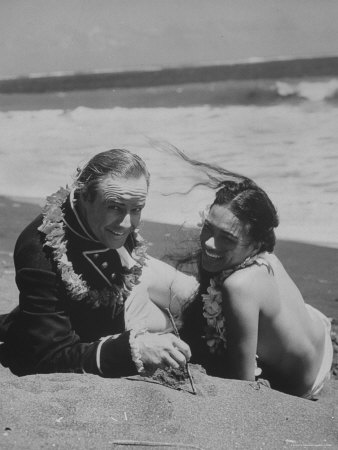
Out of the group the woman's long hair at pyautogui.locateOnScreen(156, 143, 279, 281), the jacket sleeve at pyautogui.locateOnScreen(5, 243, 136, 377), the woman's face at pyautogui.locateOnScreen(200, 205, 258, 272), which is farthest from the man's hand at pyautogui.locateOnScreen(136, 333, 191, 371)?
the woman's long hair at pyautogui.locateOnScreen(156, 143, 279, 281)

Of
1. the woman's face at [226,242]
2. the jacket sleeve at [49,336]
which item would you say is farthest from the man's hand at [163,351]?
the woman's face at [226,242]

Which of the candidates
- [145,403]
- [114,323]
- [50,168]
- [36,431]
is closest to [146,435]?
[145,403]

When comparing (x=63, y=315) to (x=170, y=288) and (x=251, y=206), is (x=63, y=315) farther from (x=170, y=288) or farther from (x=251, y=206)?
(x=251, y=206)

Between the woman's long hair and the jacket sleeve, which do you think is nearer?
the jacket sleeve

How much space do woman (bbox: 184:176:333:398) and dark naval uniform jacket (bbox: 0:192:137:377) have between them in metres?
0.48

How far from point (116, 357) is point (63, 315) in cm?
34

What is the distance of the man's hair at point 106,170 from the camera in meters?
2.95

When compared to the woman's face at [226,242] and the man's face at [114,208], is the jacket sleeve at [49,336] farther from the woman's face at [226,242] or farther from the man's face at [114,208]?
the woman's face at [226,242]

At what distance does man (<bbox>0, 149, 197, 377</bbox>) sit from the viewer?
9.42 ft

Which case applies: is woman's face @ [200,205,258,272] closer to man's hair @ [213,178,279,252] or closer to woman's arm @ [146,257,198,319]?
man's hair @ [213,178,279,252]

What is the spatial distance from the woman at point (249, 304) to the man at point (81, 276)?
398 mm

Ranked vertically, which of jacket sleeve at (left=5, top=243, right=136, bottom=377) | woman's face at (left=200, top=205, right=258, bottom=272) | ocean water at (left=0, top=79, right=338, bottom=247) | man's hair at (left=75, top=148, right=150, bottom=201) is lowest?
ocean water at (left=0, top=79, right=338, bottom=247)

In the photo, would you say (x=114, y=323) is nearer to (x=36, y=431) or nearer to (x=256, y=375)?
(x=256, y=375)

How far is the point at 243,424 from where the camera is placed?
8.44 feet
